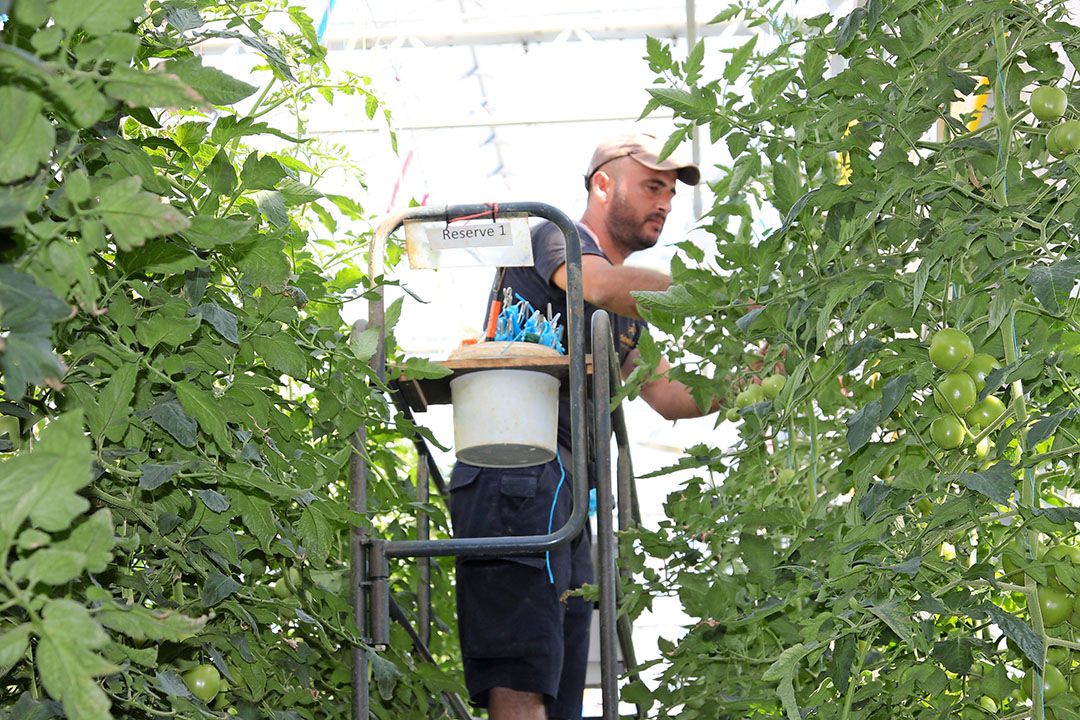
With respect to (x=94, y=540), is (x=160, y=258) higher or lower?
higher

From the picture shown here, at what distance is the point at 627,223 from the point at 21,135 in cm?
247

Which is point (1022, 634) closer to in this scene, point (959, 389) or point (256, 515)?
point (959, 389)

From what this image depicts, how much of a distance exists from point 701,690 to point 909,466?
649mm

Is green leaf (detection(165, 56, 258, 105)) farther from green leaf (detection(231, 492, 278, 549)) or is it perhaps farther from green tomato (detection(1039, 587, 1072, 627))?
green tomato (detection(1039, 587, 1072, 627))

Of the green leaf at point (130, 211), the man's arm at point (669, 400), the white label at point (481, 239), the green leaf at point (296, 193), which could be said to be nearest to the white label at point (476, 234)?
the white label at point (481, 239)

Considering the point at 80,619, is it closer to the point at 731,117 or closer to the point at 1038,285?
the point at 1038,285

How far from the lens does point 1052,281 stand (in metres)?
0.98

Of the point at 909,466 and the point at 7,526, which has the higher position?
the point at 909,466

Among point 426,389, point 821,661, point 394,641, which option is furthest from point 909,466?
point 426,389

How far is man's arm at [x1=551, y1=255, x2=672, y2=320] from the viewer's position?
93.7 inches

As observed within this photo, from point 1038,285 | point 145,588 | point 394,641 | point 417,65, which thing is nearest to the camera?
point 1038,285

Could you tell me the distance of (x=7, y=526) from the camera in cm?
57

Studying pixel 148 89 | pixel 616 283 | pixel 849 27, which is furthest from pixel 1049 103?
pixel 616 283

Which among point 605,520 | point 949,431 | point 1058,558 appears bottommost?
point 1058,558
